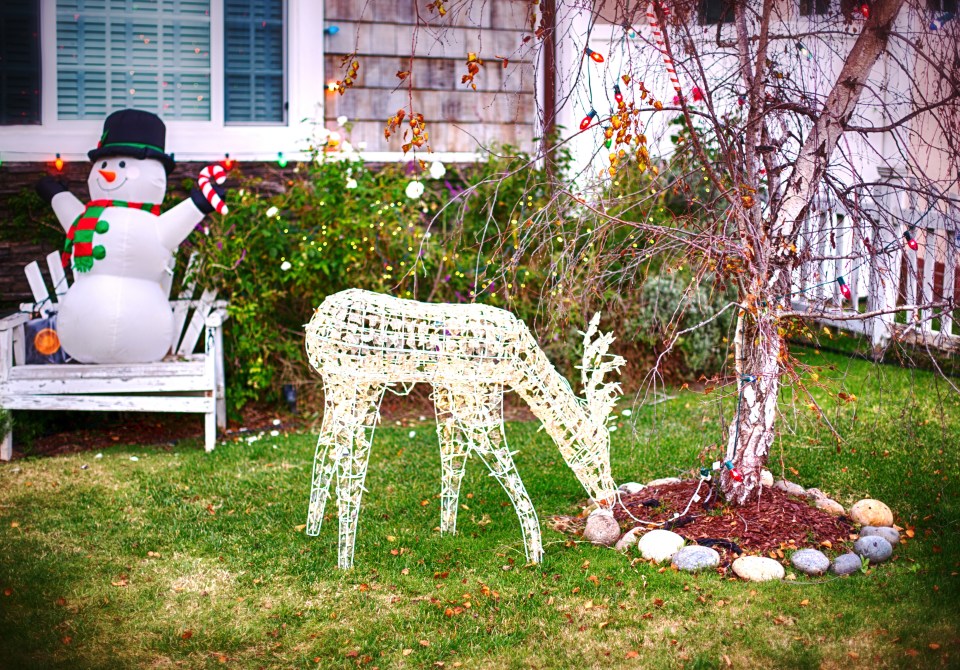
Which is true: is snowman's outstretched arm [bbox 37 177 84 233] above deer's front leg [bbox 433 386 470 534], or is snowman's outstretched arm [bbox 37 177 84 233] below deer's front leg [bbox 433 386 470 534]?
above

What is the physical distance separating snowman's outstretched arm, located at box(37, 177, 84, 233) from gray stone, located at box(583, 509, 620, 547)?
12.9 ft

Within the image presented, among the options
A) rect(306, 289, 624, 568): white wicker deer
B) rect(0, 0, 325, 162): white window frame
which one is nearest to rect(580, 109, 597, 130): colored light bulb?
rect(306, 289, 624, 568): white wicker deer

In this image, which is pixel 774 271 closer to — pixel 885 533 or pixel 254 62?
pixel 885 533

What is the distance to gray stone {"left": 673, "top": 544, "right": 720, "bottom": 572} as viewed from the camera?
3769 millimetres

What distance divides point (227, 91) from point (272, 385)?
7.58ft

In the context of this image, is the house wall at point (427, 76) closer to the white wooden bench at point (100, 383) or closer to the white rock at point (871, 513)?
the white wooden bench at point (100, 383)

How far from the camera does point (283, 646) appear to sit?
3248 millimetres

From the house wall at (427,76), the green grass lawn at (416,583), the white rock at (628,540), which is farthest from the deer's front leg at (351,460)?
the house wall at (427,76)

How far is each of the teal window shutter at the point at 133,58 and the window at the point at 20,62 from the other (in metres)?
0.16

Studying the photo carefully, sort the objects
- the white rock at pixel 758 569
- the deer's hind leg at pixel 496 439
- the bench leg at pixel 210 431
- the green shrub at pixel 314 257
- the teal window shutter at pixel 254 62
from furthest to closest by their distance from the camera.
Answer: the teal window shutter at pixel 254 62 → the green shrub at pixel 314 257 → the bench leg at pixel 210 431 → the deer's hind leg at pixel 496 439 → the white rock at pixel 758 569

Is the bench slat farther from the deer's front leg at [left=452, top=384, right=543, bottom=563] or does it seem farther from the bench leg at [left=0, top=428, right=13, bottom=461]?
the deer's front leg at [left=452, top=384, right=543, bottom=563]

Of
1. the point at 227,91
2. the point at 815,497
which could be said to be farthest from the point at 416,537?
the point at 227,91

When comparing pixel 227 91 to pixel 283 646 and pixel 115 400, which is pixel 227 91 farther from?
pixel 283 646

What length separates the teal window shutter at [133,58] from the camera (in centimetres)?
686
